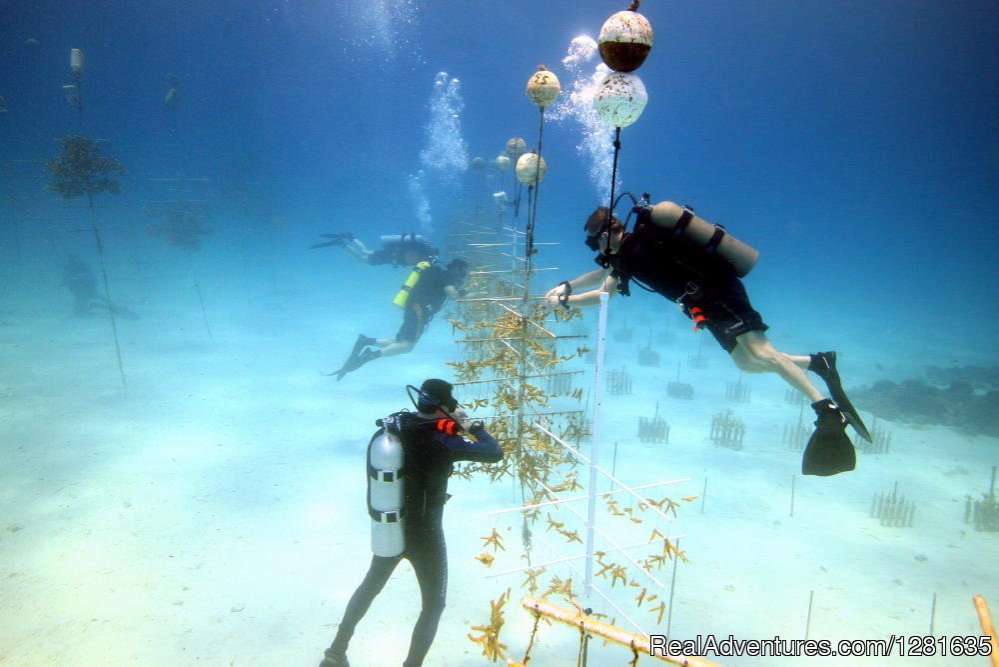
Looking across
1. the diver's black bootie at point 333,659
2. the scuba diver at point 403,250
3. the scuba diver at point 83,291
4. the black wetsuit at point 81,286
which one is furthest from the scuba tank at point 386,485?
the black wetsuit at point 81,286

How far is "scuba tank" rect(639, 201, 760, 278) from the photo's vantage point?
403 cm

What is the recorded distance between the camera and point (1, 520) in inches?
289

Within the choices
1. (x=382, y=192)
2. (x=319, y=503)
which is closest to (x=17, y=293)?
(x=319, y=503)

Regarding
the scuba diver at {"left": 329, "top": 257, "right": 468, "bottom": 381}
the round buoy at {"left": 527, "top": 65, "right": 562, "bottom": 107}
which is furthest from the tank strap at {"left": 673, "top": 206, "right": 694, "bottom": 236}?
the scuba diver at {"left": 329, "top": 257, "right": 468, "bottom": 381}

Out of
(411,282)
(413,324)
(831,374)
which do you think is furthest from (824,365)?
(413,324)

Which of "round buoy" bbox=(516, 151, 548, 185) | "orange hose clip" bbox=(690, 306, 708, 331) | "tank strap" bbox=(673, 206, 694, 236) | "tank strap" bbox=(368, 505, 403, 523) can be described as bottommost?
"tank strap" bbox=(368, 505, 403, 523)

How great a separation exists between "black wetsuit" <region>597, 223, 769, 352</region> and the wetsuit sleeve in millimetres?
1817

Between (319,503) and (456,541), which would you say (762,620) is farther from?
(319,503)

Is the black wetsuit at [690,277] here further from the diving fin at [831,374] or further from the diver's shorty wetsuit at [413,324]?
the diver's shorty wetsuit at [413,324]

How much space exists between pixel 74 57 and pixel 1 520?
10928mm

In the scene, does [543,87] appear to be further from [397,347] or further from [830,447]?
[397,347]

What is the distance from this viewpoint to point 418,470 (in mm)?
4117

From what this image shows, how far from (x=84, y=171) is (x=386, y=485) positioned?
1590cm

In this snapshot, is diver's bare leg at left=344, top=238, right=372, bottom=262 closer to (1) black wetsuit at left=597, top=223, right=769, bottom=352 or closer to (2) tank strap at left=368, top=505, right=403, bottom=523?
(2) tank strap at left=368, top=505, right=403, bottom=523
